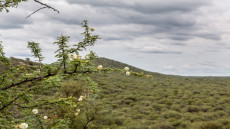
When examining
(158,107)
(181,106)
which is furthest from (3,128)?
(181,106)

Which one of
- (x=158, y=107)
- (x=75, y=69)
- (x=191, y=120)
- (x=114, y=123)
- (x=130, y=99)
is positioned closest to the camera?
(x=75, y=69)

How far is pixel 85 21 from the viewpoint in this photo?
2.96m

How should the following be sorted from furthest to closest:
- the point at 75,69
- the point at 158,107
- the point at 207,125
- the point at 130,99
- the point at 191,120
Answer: the point at 130,99
the point at 158,107
the point at 191,120
the point at 207,125
the point at 75,69

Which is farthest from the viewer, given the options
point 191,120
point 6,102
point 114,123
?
point 191,120

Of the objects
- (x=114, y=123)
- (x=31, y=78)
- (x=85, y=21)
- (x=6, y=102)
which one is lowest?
(x=114, y=123)

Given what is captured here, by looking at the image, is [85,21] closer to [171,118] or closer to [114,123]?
[114,123]

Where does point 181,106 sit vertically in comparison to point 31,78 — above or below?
below

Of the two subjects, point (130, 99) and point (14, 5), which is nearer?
point (14, 5)

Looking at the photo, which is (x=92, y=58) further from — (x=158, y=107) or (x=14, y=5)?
(x=158, y=107)

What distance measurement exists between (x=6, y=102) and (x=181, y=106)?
57.5ft

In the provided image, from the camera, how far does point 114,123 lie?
39.3 ft

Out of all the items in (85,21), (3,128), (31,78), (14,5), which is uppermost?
(14,5)

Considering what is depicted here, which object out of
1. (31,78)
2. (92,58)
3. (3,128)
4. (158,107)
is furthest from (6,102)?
(158,107)

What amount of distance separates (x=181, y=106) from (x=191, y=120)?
5.13 m
